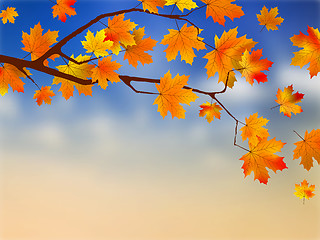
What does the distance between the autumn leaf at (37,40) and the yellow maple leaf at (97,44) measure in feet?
0.91

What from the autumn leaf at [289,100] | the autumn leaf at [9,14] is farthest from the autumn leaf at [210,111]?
the autumn leaf at [9,14]

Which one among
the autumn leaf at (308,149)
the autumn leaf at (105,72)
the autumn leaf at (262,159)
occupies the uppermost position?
the autumn leaf at (105,72)

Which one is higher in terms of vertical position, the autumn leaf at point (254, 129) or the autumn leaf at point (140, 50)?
the autumn leaf at point (140, 50)

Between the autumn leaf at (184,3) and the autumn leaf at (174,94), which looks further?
the autumn leaf at (184,3)

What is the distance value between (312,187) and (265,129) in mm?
2008

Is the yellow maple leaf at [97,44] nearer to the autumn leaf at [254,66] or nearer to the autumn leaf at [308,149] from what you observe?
the autumn leaf at [254,66]

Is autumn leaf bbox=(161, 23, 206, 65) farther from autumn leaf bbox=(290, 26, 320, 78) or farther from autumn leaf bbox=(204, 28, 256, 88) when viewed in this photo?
autumn leaf bbox=(290, 26, 320, 78)

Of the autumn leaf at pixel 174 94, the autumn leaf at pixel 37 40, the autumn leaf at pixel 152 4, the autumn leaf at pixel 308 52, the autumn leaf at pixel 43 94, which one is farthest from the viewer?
the autumn leaf at pixel 43 94

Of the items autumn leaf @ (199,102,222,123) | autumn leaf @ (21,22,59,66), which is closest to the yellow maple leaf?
autumn leaf @ (21,22,59,66)

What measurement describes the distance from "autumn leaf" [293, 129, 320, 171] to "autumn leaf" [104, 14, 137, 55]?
1365mm

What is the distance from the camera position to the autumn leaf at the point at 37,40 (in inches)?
83.6

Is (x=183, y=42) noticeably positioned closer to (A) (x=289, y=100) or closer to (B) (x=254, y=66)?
(B) (x=254, y=66)

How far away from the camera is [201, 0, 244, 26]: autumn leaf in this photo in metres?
1.81

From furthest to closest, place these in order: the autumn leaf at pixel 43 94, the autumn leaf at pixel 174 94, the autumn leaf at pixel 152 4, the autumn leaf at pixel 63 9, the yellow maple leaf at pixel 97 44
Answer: the autumn leaf at pixel 43 94, the autumn leaf at pixel 63 9, the yellow maple leaf at pixel 97 44, the autumn leaf at pixel 152 4, the autumn leaf at pixel 174 94
